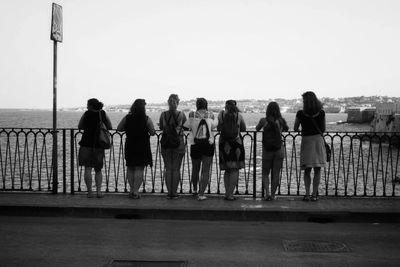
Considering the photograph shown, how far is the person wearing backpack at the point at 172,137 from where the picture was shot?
31.1 ft

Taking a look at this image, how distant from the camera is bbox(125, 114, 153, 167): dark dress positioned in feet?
31.2

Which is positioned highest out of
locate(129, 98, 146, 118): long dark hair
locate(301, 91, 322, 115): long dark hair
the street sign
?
the street sign

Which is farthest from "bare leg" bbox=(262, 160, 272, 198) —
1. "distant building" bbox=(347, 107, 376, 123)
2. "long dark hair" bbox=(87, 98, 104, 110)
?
"distant building" bbox=(347, 107, 376, 123)

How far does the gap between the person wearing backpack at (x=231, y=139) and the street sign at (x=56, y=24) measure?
3406 mm

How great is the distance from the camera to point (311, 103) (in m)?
9.12

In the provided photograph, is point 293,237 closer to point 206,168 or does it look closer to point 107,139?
point 206,168

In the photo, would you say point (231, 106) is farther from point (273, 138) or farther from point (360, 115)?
point (360, 115)

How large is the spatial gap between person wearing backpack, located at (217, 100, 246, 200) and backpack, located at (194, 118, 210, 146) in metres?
0.24

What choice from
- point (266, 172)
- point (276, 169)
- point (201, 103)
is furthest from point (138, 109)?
point (276, 169)

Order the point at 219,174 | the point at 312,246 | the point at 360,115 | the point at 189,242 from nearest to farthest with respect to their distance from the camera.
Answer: the point at 312,246 → the point at 189,242 → the point at 219,174 → the point at 360,115

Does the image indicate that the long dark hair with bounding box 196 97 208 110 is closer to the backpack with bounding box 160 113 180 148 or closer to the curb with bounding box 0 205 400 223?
the backpack with bounding box 160 113 180 148

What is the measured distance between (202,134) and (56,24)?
3.49 metres

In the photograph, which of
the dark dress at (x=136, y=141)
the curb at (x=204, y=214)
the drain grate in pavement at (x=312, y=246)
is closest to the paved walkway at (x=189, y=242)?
the drain grate in pavement at (x=312, y=246)

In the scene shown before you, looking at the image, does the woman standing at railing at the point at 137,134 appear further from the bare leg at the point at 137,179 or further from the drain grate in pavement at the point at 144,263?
the drain grate in pavement at the point at 144,263
